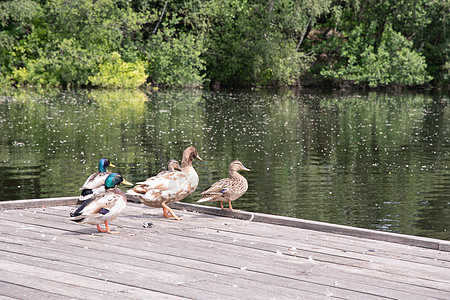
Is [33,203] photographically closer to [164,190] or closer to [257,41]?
[164,190]

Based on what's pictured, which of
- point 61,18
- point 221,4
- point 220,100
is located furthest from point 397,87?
point 61,18

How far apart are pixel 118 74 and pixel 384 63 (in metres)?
23.9

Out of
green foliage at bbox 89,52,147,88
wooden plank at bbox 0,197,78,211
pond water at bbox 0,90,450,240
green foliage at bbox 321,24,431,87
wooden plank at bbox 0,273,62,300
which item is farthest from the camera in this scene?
green foliage at bbox 321,24,431,87

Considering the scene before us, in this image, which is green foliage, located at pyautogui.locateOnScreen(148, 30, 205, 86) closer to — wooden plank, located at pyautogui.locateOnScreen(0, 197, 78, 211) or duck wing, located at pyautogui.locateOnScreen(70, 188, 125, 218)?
wooden plank, located at pyautogui.locateOnScreen(0, 197, 78, 211)

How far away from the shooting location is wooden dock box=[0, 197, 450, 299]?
15.7 feet

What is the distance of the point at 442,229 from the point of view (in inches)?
423

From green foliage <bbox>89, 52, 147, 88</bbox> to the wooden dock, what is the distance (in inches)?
1781

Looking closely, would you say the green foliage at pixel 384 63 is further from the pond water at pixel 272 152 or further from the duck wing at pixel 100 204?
the duck wing at pixel 100 204

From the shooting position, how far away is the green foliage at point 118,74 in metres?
51.8

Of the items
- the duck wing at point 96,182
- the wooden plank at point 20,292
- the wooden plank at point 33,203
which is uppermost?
the duck wing at point 96,182

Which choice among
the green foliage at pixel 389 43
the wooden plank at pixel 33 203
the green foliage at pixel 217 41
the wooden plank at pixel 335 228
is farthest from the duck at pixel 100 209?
the green foliage at pixel 389 43

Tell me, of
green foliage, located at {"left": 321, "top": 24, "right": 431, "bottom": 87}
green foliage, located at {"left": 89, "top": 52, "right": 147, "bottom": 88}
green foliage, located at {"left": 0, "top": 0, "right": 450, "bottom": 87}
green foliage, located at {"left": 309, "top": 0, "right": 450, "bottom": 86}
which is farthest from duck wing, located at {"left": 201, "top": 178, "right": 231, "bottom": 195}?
green foliage, located at {"left": 321, "top": 24, "right": 431, "bottom": 87}

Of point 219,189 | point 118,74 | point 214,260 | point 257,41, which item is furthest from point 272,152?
point 257,41

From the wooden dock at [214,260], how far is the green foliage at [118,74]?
45240 millimetres
